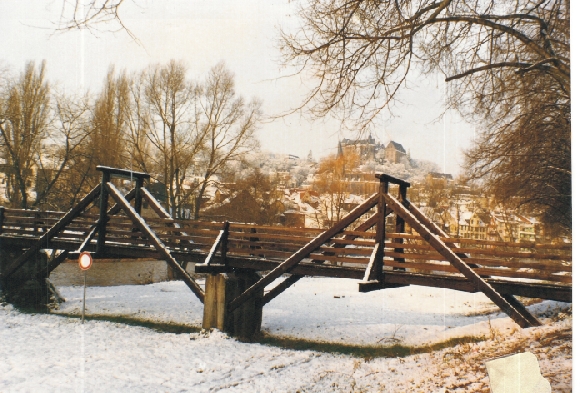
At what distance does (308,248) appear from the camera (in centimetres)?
753

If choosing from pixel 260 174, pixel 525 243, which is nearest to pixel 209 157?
pixel 260 174

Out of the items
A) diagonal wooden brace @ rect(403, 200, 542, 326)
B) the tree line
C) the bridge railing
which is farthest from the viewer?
the tree line

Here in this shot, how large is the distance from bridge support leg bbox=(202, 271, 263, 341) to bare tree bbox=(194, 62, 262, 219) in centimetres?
307

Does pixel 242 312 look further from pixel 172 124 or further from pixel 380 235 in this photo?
pixel 172 124

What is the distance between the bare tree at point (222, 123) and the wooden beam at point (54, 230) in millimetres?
2967

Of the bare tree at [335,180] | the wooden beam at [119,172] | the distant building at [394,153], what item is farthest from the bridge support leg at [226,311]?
the distant building at [394,153]

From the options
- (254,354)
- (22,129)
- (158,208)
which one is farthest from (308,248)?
(22,129)

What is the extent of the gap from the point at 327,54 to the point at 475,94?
2.32m

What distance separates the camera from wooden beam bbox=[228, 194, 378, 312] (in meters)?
6.91

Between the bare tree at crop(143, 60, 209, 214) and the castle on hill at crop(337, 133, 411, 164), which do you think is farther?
the bare tree at crop(143, 60, 209, 214)

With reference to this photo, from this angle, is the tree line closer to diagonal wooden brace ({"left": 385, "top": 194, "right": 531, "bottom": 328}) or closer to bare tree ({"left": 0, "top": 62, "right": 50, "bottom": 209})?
bare tree ({"left": 0, "top": 62, "right": 50, "bottom": 209})

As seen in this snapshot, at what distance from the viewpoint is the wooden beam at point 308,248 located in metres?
6.91

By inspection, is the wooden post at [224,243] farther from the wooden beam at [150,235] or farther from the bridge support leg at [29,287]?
the bridge support leg at [29,287]

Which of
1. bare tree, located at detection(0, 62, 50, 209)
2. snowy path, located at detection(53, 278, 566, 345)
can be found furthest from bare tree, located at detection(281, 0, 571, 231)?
bare tree, located at detection(0, 62, 50, 209)
